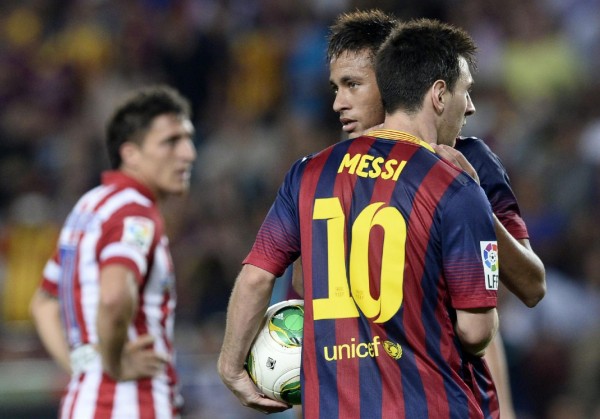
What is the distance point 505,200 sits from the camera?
3930mm

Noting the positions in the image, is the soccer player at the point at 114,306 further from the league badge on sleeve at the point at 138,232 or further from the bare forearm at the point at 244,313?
the bare forearm at the point at 244,313

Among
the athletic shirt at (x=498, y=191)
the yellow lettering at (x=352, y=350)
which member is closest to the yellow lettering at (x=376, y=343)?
the yellow lettering at (x=352, y=350)

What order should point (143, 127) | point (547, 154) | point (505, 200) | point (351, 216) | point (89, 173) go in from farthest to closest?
1. point (89, 173)
2. point (547, 154)
3. point (143, 127)
4. point (505, 200)
5. point (351, 216)

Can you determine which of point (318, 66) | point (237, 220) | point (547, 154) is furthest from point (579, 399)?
point (318, 66)

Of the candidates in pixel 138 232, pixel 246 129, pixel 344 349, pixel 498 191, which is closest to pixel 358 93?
pixel 498 191

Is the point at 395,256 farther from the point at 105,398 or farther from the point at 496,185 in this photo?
the point at 105,398

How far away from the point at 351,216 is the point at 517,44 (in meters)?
7.27

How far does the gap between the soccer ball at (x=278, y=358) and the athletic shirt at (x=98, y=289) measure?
149 centimetres

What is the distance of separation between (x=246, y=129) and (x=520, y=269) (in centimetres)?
766

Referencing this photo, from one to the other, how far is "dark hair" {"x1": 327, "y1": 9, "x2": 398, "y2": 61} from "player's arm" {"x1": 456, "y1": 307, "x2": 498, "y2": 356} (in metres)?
1.02

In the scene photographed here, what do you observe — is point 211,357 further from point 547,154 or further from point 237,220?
point 547,154

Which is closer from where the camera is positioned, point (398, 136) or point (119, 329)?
point (398, 136)

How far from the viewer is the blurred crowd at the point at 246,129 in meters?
8.45

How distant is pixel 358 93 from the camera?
12.9ft
